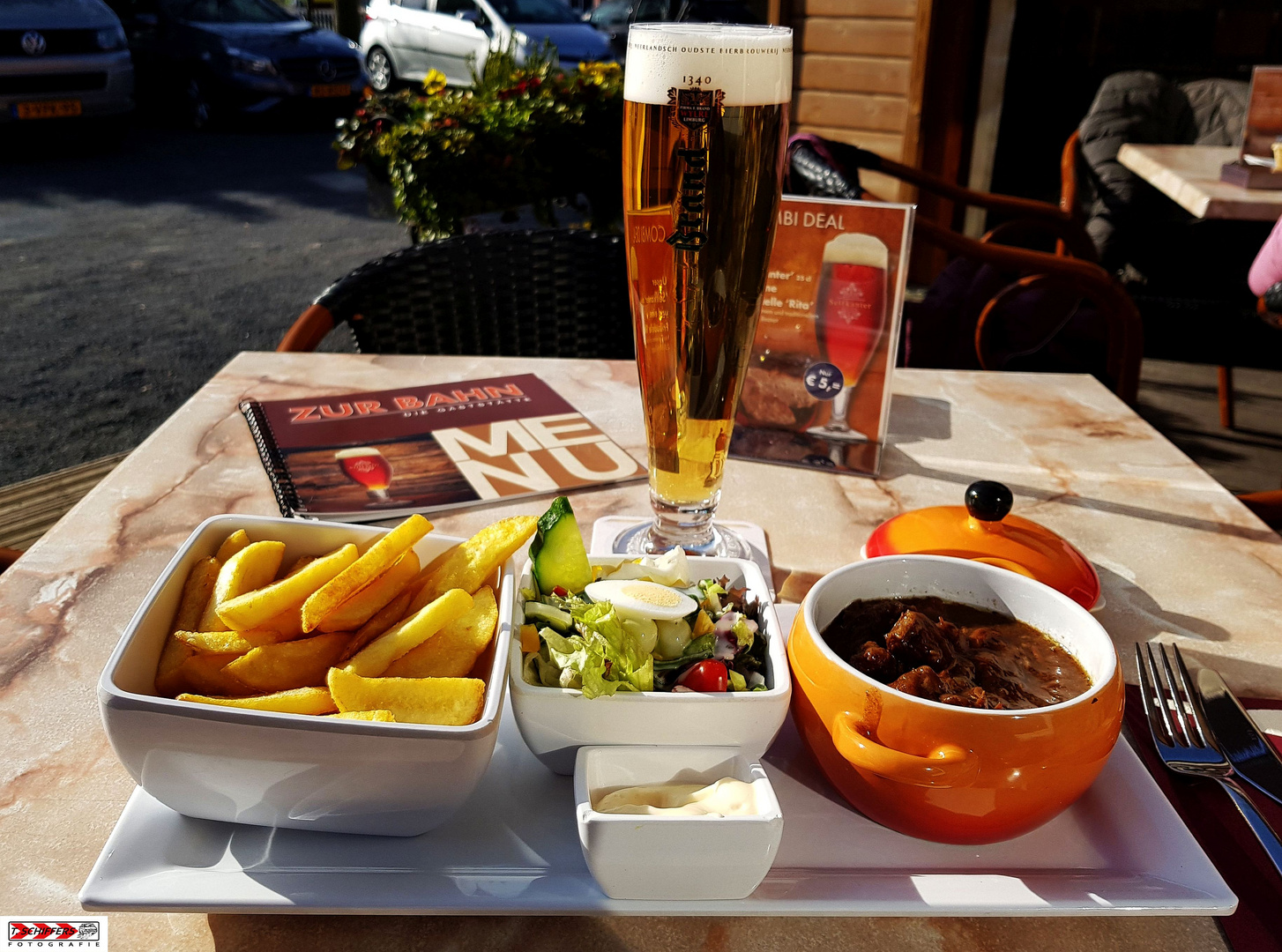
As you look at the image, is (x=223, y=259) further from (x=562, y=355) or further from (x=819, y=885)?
(x=819, y=885)

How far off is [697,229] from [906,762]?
47cm

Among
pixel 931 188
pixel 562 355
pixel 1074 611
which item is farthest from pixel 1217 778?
pixel 931 188

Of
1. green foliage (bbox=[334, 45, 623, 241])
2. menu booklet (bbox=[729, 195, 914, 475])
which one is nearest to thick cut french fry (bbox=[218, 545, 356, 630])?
menu booklet (bbox=[729, 195, 914, 475])

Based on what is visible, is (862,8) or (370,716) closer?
(370,716)

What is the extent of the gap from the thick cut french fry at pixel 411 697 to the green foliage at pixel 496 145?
2701 millimetres

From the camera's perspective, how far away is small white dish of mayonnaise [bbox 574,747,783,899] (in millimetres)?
517

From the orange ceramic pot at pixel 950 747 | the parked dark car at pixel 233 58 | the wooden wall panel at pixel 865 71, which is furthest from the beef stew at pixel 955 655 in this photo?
the parked dark car at pixel 233 58

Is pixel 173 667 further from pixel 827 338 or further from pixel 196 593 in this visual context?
pixel 827 338

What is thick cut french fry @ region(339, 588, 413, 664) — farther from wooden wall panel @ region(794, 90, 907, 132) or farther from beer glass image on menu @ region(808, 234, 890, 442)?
wooden wall panel @ region(794, 90, 907, 132)

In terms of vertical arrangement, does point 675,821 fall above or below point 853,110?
below

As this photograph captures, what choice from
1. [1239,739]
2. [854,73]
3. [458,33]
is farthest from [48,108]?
[1239,739]

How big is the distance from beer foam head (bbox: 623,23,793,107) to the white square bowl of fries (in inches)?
15.0

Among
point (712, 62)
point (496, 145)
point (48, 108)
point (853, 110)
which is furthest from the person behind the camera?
point (48, 108)

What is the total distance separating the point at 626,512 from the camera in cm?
105
